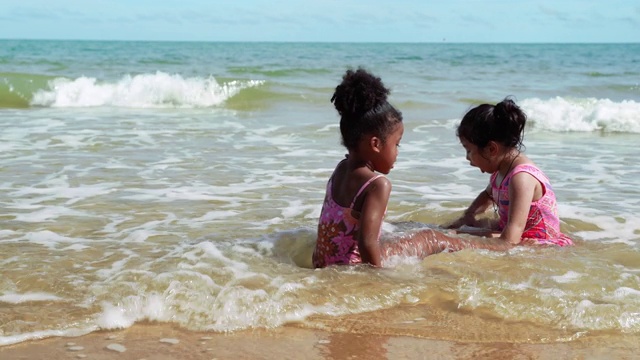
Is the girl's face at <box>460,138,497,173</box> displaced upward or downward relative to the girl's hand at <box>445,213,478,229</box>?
upward

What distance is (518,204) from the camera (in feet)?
14.8

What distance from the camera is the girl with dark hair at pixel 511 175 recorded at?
4.48m

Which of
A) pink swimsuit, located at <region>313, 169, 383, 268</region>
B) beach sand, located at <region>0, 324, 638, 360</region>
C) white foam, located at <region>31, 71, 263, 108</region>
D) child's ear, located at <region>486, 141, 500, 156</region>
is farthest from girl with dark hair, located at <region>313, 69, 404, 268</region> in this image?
white foam, located at <region>31, 71, 263, 108</region>

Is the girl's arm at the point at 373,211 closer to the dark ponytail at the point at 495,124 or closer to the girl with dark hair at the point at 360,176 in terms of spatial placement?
the girl with dark hair at the point at 360,176

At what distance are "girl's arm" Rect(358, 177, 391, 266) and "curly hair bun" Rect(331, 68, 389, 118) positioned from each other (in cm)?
37

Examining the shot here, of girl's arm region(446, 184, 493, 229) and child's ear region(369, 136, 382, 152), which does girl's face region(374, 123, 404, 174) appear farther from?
girl's arm region(446, 184, 493, 229)

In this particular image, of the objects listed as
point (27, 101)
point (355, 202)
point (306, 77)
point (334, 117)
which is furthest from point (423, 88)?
point (355, 202)

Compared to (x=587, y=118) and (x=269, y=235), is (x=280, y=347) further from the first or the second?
(x=587, y=118)

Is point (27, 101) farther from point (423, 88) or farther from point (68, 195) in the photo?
point (68, 195)

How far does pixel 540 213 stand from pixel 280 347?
2.18m

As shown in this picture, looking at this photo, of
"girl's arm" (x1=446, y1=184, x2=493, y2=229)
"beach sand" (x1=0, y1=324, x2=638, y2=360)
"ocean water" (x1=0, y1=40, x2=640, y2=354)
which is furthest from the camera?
"girl's arm" (x1=446, y1=184, x2=493, y2=229)

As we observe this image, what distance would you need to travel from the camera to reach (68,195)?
6105mm

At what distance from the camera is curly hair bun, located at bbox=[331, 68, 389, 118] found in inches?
148

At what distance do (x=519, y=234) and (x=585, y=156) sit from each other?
15.1 feet
